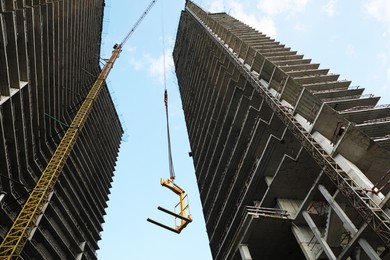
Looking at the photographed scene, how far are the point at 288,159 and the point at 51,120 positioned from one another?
24.8m

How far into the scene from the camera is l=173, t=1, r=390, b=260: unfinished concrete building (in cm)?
1845

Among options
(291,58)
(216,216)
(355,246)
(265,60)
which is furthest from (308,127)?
(216,216)

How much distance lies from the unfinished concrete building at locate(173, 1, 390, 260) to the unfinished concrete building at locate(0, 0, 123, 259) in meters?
13.5

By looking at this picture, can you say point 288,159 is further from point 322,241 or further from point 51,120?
point 51,120

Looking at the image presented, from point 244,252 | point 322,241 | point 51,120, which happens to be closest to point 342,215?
point 322,241

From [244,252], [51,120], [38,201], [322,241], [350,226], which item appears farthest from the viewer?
[51,120]

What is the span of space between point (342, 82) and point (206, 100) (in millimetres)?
21123

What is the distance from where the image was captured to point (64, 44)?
123ft

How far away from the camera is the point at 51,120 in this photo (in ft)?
123

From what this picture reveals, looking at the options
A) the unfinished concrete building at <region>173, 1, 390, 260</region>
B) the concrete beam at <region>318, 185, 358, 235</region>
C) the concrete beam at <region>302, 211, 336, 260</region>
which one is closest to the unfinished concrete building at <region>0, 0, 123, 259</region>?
the unfinished concrete building at <region>173, 1, 390, 260</region>

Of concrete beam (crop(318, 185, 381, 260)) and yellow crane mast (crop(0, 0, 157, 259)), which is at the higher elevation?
concrete beam (crop(318, 185, 381, 260))

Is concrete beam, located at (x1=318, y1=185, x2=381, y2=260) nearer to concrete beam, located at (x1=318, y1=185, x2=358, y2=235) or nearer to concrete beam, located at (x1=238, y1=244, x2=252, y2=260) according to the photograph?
concrete beam, located at (x1=318, y1=185, x2=358, y2=235)

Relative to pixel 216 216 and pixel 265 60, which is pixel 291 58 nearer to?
pixel 265 60

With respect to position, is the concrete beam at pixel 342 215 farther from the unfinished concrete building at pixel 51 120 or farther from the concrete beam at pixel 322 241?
the unfinished concrete building at pixel 51 120
